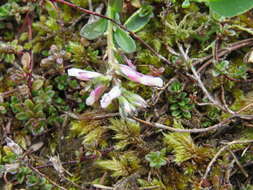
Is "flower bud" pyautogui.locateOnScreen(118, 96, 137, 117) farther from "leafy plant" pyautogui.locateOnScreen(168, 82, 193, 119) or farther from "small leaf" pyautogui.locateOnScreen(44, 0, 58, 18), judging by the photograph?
"small leaf" pyautogui.locateOnScreen(44, 0, 58, 18)

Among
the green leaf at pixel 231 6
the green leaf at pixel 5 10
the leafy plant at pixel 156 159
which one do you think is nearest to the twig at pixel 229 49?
the green leaf at pixel 231 6

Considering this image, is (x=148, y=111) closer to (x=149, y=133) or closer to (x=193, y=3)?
(x=149, y=133)

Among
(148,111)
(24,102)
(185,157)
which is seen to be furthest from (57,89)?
(185,157)

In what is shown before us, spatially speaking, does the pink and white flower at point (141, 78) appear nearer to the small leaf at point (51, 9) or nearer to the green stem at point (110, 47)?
the green stem at point (110, 47)

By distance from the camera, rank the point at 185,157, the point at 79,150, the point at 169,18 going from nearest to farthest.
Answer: the point at 185,157 → the point at 79,150 → the point at 169,18

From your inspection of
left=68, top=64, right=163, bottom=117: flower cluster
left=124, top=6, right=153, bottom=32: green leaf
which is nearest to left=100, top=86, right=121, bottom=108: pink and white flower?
left=68, top=64, right=163, bottom=117: flower cluster
